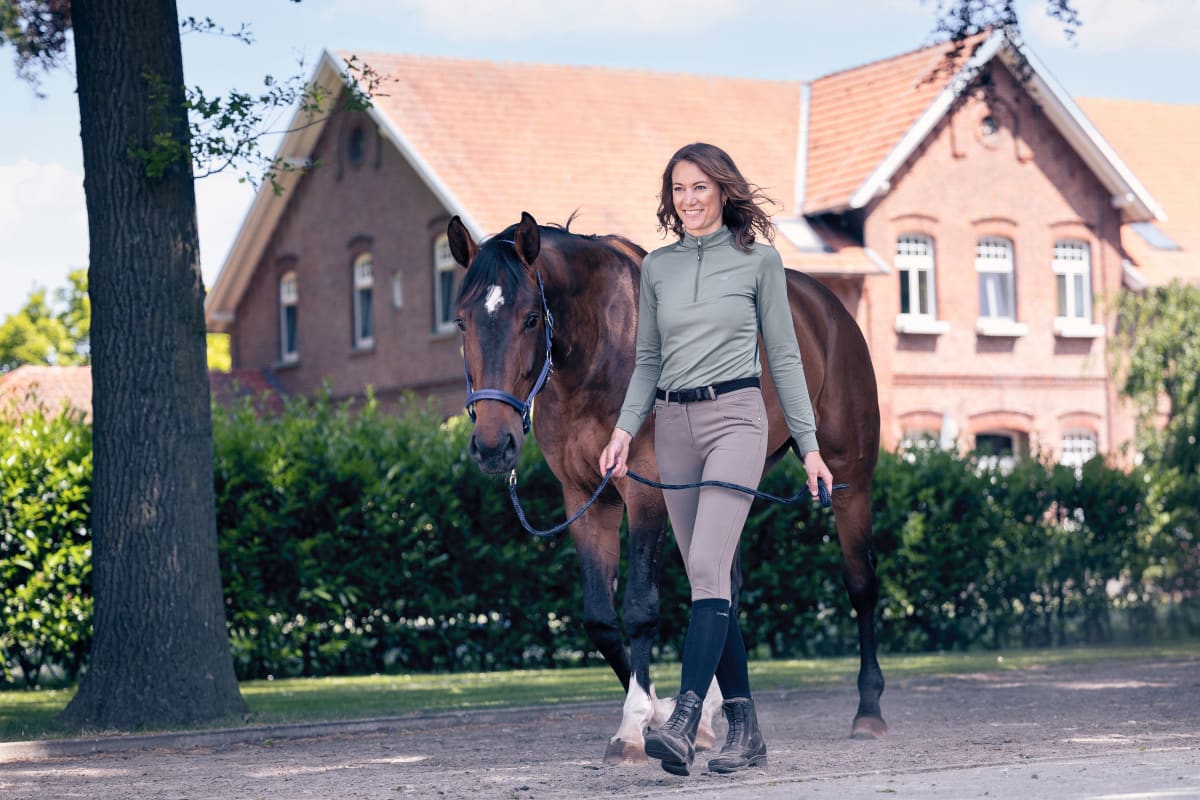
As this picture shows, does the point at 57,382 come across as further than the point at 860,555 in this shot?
Yes

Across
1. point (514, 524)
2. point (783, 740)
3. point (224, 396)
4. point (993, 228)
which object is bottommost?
point (783, 740)

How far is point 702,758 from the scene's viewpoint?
26.0 ft

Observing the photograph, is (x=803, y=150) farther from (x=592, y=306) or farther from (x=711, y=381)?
(x=711, y=381)

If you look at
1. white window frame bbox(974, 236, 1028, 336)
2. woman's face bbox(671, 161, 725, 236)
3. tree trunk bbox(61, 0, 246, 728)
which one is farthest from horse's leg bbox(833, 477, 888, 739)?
white window frame bbox(974, 236, 1028, 336)

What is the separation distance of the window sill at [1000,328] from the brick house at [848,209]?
0.06 m

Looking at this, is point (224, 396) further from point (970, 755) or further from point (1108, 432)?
point (970, 755)

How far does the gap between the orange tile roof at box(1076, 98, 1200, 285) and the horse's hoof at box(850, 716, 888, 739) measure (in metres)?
27.0

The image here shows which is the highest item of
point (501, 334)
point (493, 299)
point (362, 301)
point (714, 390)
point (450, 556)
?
point (362, 301)

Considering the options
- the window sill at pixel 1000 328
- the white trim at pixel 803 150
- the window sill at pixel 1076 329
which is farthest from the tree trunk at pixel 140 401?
the window sill at pixel 1076 329

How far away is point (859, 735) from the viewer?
895cm

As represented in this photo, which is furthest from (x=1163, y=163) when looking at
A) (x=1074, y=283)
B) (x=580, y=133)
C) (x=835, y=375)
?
(x=835, y=375)

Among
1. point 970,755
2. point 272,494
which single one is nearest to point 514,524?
point 272,494

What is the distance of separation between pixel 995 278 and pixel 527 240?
28.1m

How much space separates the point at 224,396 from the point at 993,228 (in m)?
15.3
